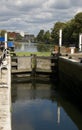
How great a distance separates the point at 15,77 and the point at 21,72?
0.67 meters

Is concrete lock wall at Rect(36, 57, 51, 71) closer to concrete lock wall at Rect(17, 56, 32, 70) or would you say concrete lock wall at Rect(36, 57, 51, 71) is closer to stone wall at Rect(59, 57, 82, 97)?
concrete lock wall at Rect(17, 56, 32, 70)

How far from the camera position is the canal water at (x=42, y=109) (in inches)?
541

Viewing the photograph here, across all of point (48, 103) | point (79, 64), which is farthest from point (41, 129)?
point (79, 64)

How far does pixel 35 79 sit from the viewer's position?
2756 centimetres

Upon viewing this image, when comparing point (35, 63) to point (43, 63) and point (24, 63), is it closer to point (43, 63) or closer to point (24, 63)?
point (43, 63)

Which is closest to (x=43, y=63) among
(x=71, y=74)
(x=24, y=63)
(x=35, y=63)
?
(x=35, y=63)

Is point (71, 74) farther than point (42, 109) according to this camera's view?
Yes

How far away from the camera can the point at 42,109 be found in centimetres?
1695

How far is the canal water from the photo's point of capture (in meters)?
13.7

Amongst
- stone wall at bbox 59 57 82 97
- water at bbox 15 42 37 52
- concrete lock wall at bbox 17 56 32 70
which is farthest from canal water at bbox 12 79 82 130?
water at bbox 15 42 37 52

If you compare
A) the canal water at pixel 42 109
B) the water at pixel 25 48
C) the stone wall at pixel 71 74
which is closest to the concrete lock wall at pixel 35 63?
the stone wall at pixel 71 74

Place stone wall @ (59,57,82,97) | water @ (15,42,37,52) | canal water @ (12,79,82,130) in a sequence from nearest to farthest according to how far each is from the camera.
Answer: canal water @ (12,79,82,130) < stone wall @ (59,57,82,97) < water @ (15,42,37,52)

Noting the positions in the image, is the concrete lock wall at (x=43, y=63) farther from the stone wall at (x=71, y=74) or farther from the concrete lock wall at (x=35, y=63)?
the stone wall at (x=71, y=74)

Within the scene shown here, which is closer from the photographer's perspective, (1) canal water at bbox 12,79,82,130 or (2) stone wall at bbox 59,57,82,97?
(1) canal water at bbox 12,79,82,130
